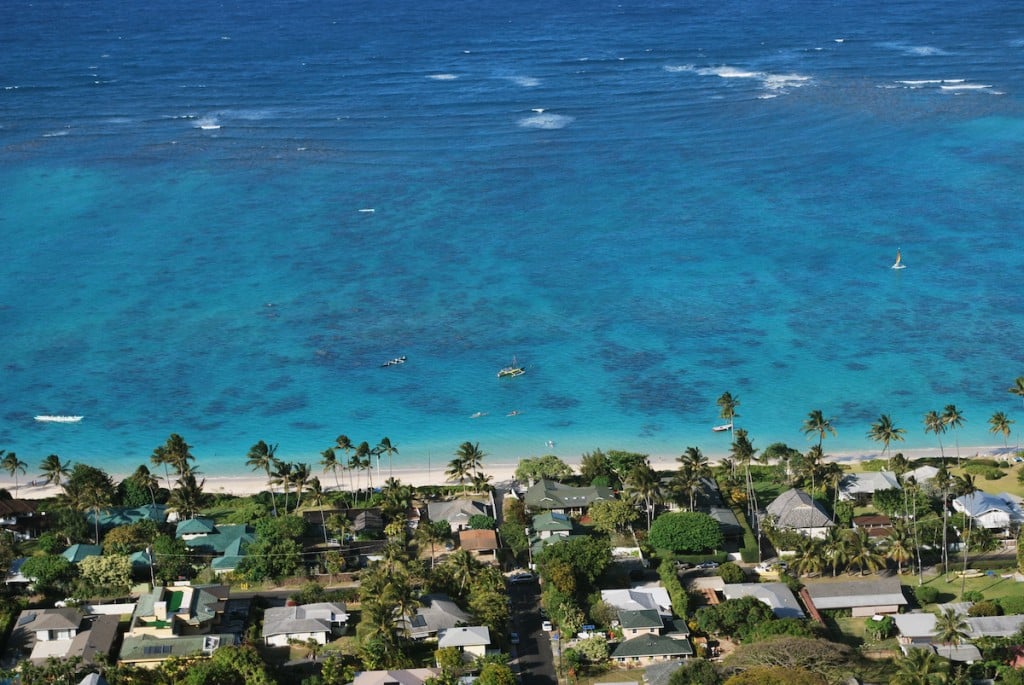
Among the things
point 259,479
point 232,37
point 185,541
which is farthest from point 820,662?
point 232,37

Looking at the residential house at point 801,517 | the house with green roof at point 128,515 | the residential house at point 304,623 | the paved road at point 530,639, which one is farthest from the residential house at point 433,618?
the residential house at point 801,517

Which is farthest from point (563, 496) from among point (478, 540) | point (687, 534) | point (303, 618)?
point (303, 618)

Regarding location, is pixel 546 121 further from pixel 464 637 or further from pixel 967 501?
pixel 464 637

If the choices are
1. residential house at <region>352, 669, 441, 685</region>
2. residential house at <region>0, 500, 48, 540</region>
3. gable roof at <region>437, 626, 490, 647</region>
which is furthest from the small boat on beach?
residential house at <region>352, 669, 441, 685</region>

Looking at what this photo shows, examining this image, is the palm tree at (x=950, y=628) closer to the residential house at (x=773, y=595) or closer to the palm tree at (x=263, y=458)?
the residential house at (x=773, y=595)

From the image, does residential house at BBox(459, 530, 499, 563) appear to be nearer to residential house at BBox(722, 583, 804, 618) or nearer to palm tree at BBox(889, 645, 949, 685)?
residential house at BBox(722, 583, 804, 618)

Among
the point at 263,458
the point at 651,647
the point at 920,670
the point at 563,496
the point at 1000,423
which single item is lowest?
the point at 920,670
